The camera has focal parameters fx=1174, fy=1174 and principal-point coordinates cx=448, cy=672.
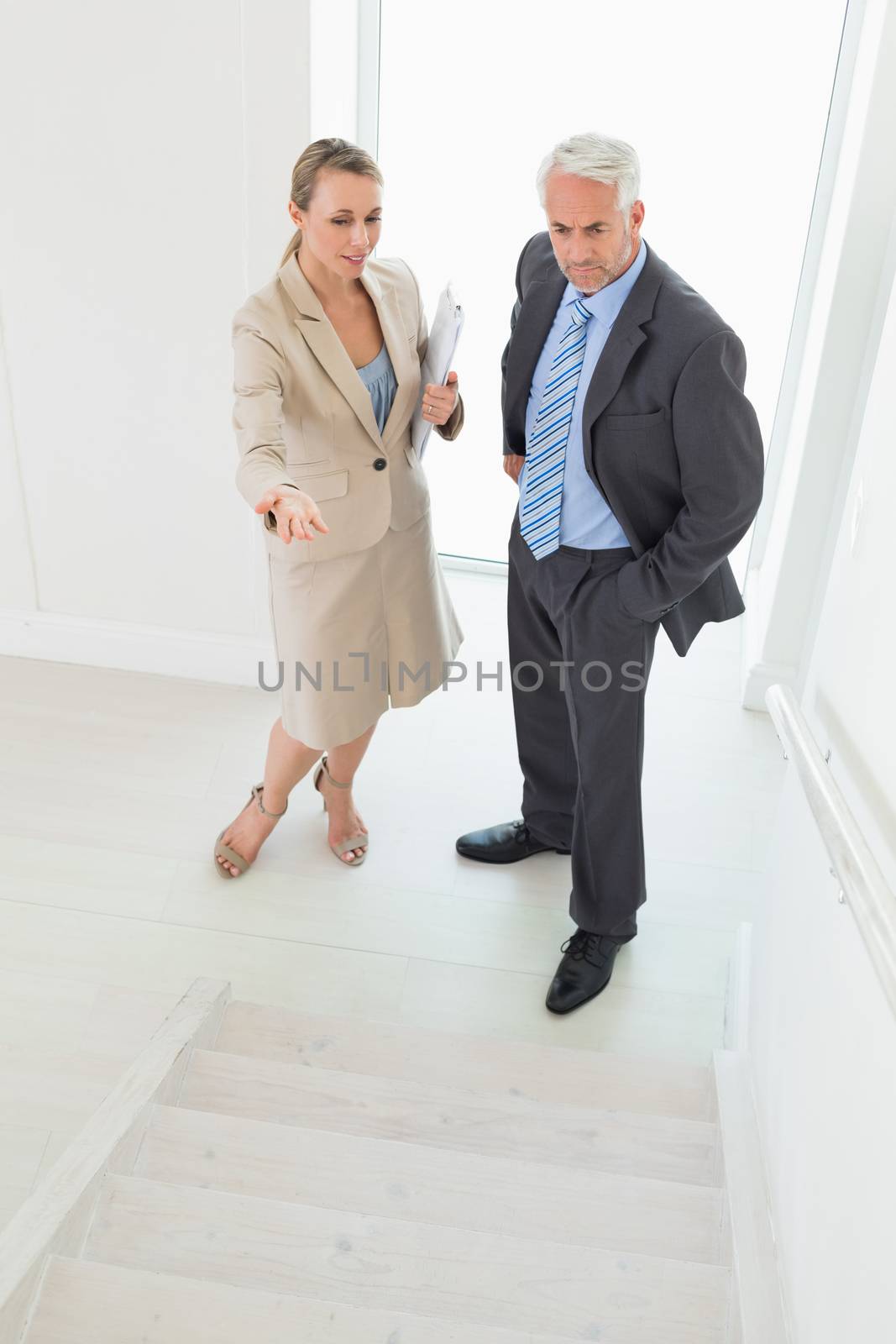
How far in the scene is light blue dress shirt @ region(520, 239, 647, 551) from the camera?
206 cm

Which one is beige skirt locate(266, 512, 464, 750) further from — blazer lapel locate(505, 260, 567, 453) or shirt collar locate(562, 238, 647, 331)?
shirt collar locate(562, 238, 647, 331)

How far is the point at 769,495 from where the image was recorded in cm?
383

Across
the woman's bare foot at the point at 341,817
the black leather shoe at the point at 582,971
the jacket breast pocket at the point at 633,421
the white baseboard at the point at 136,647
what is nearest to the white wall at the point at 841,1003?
the jacket breast pocket at the point at 633,421

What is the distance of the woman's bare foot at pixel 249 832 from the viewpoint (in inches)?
113

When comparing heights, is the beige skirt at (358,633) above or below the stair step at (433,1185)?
above

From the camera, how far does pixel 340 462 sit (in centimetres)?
224

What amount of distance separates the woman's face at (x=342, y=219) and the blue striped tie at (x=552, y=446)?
392 mm

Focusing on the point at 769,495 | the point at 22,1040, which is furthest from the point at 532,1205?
the point at 769,495

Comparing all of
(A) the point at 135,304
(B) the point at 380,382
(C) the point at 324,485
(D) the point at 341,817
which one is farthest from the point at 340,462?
(A) the point at 135,304

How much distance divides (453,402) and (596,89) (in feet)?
5.33

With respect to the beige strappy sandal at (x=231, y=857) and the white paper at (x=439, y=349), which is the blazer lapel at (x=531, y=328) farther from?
the beige strappy sandal at (x=231, y=857)

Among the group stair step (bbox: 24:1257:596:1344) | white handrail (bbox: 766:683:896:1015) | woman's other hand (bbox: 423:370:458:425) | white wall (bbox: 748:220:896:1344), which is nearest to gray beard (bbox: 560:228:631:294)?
woman's other hand (bbox: 423:370:458:425)

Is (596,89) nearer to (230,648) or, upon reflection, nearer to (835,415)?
(835,415)

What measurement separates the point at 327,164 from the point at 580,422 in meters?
0.62
